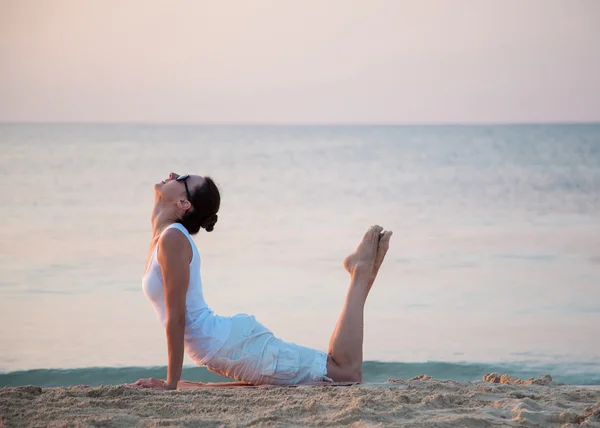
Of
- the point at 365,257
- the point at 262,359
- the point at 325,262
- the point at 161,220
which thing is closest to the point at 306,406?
the point at 262,359

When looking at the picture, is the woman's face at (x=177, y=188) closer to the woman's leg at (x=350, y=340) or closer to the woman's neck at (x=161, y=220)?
the woman's neck at (x=161, y=220)

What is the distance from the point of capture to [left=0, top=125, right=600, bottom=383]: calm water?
631 centimetres

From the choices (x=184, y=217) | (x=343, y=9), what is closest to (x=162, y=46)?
(x=343, y=9)

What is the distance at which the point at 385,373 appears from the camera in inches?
228

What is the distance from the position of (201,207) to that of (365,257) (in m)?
0.94

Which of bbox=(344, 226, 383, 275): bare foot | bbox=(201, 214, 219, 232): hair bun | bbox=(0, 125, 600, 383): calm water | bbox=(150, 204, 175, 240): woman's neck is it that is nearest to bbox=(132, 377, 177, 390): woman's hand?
bbox=(150, 204, 175, 240): woman's neck

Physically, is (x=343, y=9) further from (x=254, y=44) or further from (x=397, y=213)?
(x=397, y=213)

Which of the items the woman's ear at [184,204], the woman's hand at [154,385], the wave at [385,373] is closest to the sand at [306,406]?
the woman's hand at [154,385]

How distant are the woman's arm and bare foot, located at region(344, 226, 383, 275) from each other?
965mm

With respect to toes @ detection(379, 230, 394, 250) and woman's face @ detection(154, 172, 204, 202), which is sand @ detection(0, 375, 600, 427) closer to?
toes @ detection(379, 230, 394, 250)

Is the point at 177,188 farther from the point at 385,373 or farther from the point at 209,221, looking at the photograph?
the point at 385,373

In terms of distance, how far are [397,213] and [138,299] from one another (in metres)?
7.37

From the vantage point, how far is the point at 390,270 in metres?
8.63

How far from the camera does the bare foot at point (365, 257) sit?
437cm
